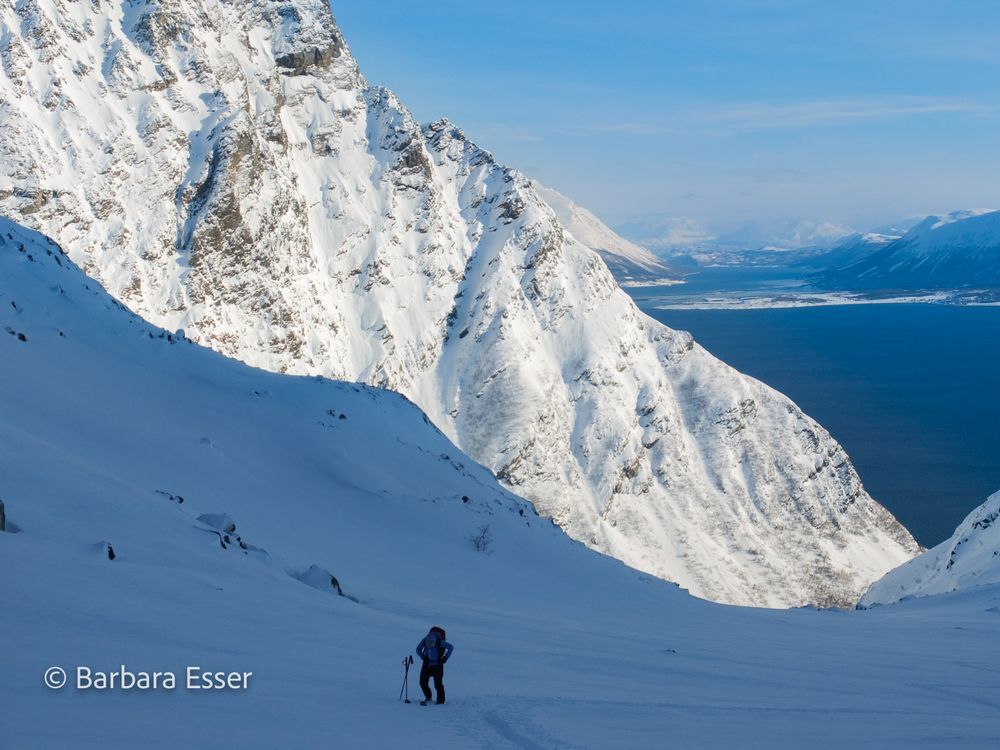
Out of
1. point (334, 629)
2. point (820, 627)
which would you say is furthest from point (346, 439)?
point (334, 629)

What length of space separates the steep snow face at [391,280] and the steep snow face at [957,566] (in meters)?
52.7

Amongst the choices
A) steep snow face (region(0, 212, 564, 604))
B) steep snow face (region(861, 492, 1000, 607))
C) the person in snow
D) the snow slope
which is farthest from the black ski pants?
steep snow face (region(861, 492, 1000, 607))

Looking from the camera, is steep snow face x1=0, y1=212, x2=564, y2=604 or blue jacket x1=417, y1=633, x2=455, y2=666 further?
steep snow face x1=0, y1=212, x2=564, y2=604

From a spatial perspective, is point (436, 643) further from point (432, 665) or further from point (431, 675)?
point (431, 675)

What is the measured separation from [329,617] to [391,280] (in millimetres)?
139345

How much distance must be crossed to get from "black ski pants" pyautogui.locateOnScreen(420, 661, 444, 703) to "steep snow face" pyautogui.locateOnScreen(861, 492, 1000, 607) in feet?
124

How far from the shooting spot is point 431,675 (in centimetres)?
972

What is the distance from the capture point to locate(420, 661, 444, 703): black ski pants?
9.61m

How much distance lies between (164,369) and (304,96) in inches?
5378

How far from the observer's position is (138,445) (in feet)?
77.4

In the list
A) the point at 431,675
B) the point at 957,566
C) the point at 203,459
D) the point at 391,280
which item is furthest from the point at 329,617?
the point at 391,280

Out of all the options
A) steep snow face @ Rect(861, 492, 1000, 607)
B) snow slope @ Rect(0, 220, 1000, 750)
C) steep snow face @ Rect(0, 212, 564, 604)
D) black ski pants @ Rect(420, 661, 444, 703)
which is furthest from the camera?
steep snow face @ Rect(861, 492, 1000, 607)

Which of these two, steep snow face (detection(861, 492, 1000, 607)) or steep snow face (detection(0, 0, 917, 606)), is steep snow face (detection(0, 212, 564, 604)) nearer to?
steep snow face (detection(861, 492, 1000, 607))

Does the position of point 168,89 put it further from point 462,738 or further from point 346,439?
point 462,738
